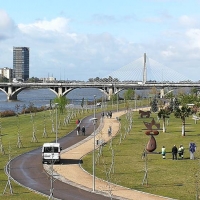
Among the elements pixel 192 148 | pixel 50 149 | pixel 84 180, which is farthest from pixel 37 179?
pixel 192 148

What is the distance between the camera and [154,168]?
43562 mm

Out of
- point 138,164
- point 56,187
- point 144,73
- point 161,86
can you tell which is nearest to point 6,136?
point 138,164

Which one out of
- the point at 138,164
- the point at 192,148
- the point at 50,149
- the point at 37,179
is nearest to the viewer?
the point at 37,179

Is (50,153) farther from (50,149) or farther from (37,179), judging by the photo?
(37,179)

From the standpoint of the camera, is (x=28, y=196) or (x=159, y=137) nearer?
(x=28, y=196)

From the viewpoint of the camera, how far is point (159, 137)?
6406 cm

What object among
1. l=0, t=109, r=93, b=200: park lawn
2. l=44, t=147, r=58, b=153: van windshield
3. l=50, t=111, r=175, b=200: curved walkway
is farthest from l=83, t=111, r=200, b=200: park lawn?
l=0, t=109, r=93, b=200: park lawn

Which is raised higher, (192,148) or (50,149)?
(192,148)

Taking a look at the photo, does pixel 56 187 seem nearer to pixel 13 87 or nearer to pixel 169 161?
pixel 169 161

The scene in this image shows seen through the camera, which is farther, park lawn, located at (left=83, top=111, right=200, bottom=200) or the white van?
the white van

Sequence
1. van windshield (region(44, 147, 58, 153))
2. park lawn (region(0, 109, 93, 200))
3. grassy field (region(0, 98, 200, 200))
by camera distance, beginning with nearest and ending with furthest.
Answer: park lawn (region(0, 109, 93, 200)) → grassy field (region(0, 98, 200, 200)) → van windshield (region(44, 147, 58, 153))

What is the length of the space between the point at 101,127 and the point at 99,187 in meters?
41.7

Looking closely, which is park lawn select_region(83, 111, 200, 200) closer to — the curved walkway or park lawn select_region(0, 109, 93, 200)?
the curved walkway

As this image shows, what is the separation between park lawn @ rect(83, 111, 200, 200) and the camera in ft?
118
